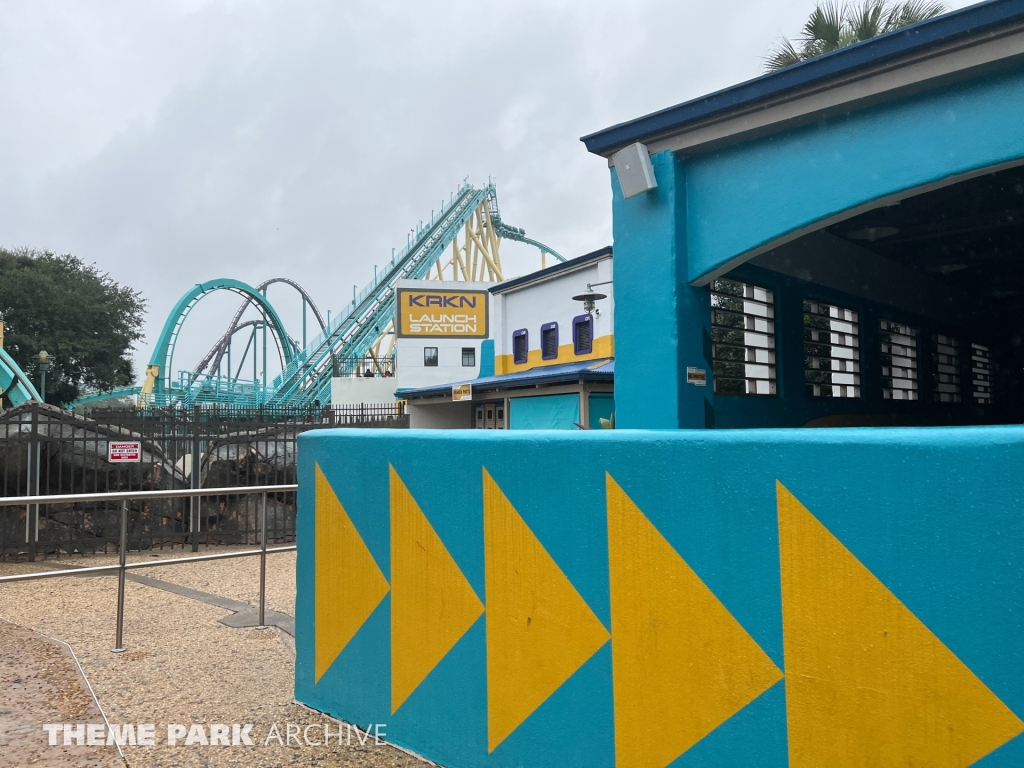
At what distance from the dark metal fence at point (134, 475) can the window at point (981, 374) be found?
34.7 feet

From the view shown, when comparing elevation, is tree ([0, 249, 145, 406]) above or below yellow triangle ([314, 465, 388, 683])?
above

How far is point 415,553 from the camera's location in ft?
12.5

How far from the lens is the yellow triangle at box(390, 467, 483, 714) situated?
11.8 ft

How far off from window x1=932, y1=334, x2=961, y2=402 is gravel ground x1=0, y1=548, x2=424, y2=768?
8.95 meters

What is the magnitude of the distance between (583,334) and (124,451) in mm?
15881

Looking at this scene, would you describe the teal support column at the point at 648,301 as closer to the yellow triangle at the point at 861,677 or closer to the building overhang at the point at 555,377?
the yellow triangle at the point at 861,677

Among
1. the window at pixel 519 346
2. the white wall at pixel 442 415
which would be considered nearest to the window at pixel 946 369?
the window at pixel 519 346

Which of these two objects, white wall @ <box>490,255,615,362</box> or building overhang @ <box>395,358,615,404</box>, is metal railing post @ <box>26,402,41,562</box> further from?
white wall @ <box>490,255,615,362</box>

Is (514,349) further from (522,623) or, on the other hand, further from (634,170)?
(522,623)

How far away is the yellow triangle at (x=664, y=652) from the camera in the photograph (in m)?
2.58

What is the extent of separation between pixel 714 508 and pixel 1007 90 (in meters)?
4.31

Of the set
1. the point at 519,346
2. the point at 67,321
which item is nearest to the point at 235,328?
the point at 67,321

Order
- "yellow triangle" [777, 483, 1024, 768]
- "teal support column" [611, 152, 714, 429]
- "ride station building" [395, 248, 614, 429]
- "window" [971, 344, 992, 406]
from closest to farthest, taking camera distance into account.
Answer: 1. "yellow triangle" [777, 483, 1024, 768]
2. "teal support column" [611, 152, 714, 429]
3. "window" [971, 344, 992, 406]
4. "ride station building" [395, 248, 614, 429]

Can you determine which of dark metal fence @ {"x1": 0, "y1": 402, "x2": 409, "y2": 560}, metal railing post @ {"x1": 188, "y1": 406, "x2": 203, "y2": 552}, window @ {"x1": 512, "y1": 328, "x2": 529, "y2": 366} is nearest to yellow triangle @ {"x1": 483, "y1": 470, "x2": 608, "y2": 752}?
dark metal fence @ {"x1": 0, "y1": 402, "x2": 409, "y2": 560}
